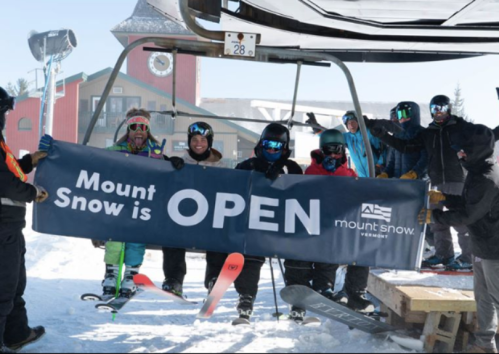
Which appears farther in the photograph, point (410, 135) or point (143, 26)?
point (143, 26)

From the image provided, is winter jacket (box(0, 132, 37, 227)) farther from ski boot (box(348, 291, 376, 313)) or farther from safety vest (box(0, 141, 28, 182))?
ski boot (box(348, 291, 376, 313))

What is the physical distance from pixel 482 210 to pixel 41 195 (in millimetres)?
4010

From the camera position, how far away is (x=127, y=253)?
16.0 feet

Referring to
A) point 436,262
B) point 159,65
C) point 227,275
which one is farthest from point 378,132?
point 159,65

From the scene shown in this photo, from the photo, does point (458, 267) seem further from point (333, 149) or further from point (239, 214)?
point (239, 214)

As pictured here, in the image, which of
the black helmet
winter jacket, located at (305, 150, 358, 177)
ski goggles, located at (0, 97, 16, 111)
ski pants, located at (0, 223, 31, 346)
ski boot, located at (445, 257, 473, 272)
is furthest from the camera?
ski boot, located at (445, 257, 473, 272)

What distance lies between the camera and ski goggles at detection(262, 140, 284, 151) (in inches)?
193

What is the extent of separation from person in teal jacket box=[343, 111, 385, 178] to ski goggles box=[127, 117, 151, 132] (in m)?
3.15

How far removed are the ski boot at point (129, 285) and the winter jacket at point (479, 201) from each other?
113 inches

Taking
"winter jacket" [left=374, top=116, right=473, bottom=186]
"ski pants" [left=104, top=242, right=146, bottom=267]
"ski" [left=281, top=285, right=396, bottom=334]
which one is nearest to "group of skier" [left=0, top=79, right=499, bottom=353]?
"ski pants" [left=104, top=242, right=146, bottom=267]

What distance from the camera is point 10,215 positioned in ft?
14.5

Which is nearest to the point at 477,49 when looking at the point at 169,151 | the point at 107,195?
the point at 107,195

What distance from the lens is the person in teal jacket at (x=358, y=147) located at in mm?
7211

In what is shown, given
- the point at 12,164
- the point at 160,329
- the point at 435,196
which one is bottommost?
the point at 160,329
